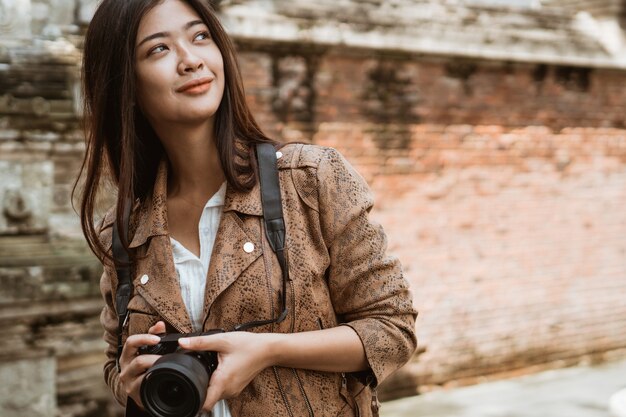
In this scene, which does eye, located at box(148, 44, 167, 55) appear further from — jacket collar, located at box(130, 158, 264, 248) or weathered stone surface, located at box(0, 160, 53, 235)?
weathered stone surface, located at box(0, 160, 53, 235)

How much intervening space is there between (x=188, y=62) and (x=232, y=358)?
2.23ft

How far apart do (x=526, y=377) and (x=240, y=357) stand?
583cm

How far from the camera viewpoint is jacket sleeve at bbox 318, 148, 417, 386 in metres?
1.81

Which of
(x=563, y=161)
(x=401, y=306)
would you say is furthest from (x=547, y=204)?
(x=401, y=306)

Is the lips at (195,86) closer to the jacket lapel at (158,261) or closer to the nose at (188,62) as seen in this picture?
the nose at (188,62)

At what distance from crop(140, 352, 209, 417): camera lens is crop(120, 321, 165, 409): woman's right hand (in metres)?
0.08

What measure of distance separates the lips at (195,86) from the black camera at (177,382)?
56 centimetres

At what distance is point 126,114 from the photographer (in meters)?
1.89

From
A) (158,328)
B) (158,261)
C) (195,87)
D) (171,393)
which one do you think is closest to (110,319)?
(158,261)

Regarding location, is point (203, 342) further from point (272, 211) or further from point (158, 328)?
point (272, 211)

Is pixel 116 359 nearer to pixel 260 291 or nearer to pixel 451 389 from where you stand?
pixel 260 291

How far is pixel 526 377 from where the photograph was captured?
698 centimetres

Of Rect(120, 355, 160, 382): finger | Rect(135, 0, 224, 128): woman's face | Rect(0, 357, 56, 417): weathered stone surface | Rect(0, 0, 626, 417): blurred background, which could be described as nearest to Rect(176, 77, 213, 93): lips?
Rect(135, 0, 224, 128): woman's face

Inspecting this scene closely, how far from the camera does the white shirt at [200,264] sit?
1835 mm
